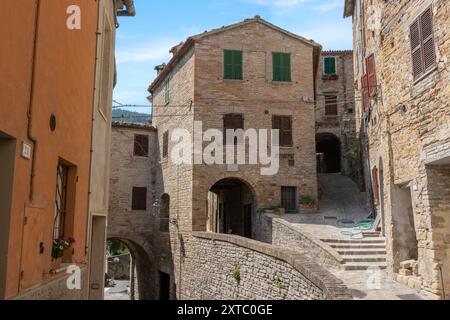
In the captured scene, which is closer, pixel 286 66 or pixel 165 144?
pixel 286 66

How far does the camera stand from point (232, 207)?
2206 cm

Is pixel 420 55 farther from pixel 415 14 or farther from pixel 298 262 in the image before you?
pixel 298 262

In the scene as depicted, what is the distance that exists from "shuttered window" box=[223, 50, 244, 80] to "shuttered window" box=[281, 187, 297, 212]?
5352 mm

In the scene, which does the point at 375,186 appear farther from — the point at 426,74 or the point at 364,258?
the point at 426,74

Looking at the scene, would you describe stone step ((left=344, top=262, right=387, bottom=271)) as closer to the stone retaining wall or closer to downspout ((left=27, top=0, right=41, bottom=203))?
the stone retaining wall

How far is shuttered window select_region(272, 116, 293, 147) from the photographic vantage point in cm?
1889

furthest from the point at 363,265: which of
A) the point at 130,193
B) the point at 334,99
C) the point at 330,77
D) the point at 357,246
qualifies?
the point at 330,77

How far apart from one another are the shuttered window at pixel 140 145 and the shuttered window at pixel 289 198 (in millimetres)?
8124

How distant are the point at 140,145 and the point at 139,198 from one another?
9.26 feet

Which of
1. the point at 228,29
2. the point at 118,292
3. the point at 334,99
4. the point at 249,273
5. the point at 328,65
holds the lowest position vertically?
the point at 118,292

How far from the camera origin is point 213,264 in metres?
14.9

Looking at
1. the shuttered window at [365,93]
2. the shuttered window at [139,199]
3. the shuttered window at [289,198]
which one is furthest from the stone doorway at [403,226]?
the shuttered window at [139,199]

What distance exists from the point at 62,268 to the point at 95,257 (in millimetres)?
3263
